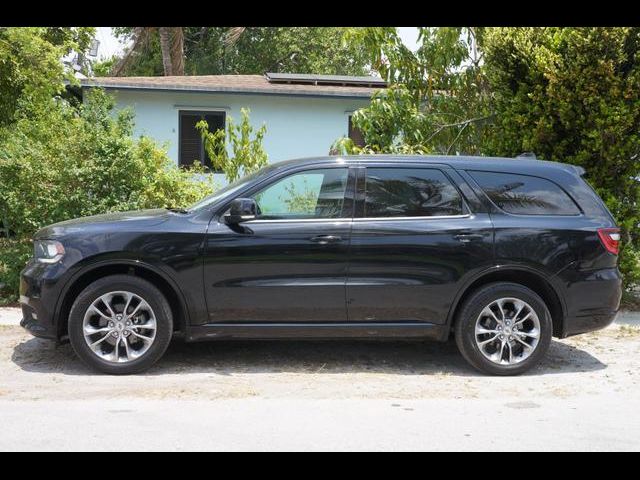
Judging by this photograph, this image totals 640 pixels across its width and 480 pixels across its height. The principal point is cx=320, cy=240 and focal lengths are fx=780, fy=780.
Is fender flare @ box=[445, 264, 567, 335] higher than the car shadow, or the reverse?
fender flare @ box=[445, 264, 567, 335]

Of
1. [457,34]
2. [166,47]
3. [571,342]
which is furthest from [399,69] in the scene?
[166,47]

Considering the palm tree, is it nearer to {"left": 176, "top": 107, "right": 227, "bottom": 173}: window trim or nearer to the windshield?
{"left": 176, "top": 107, "right": 227, "bottom": 173}: window trim

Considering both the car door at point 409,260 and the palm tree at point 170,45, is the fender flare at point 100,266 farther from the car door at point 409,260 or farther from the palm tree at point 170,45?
the palm tree at point 170,45

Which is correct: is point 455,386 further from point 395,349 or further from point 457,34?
point 457,34

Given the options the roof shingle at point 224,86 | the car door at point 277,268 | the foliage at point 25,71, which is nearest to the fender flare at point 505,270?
the car door at point 277,268

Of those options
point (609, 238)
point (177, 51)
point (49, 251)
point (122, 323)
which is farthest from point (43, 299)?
point (177, 51)

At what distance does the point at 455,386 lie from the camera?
6.41 m

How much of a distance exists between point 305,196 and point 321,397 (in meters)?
1.80

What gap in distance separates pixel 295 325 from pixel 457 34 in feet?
20.8

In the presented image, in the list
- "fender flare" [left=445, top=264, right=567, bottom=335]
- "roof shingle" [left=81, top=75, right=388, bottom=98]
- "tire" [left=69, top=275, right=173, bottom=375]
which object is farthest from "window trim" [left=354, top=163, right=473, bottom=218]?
"roof shingle" [left=81, top=75, right=388, bottom=98]

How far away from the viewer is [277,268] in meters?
6.50

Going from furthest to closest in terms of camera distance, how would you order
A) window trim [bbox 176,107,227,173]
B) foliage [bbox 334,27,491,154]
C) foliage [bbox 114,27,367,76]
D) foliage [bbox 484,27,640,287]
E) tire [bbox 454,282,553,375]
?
1. foliage [bbox 114,27,367,76]
2. window trim [bbox 176,107,227,173]
3. foliage [bbox 334,27,491,154]
4. foliage [bbox 484,27,640,287]
5. tire [bbox 454,282,553,375]

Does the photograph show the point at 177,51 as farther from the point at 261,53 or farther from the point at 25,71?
the point at 25,71

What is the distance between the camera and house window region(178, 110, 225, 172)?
17.4 meters
